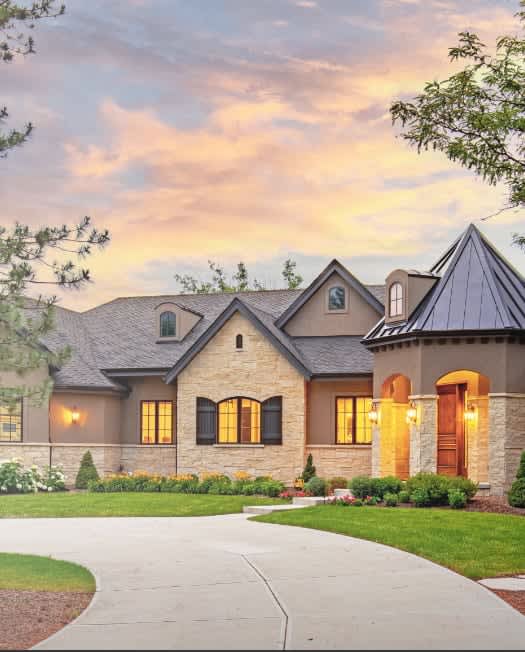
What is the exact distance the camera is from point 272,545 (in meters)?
14.8

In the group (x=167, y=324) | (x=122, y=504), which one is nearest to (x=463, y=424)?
(x=122, y=504)

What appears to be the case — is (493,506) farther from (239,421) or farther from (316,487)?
(239,421)

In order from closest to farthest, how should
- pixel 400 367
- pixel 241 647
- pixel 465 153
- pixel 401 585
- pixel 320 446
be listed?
pixel 241 647, pixel 401 585, pixel 465 153, pixel 400 367, pixel 320 446

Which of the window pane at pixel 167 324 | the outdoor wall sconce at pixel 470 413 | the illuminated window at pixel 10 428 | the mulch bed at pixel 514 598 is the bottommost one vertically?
the mulch bed at pixel 514 598

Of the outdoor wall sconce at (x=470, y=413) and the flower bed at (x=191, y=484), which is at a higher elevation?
the outdoor wall sconce at (x=470, y=413)

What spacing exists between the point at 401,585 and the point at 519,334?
13.9m

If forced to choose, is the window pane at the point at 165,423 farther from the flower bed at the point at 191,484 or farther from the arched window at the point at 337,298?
the arched window at the point at 337,298

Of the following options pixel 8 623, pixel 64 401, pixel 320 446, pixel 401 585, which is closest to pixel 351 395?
pixel 320 446

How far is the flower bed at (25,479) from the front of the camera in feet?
88.3

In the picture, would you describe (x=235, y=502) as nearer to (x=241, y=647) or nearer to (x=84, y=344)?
(x=84, y=344)

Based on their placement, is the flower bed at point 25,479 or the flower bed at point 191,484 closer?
the flower bed at point 191,484

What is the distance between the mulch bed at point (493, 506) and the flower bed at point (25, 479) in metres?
12.5

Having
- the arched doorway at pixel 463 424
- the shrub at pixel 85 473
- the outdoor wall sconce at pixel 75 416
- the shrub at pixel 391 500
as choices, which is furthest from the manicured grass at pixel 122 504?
the arched doorway at pixel 463 424

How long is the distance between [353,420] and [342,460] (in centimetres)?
130
